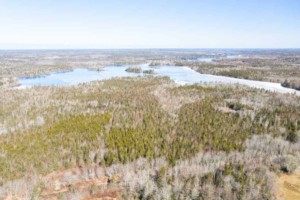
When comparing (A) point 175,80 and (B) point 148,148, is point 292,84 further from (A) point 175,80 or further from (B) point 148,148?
(B) point 148,148

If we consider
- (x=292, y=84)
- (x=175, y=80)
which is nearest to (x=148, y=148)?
(x=175, y=80)

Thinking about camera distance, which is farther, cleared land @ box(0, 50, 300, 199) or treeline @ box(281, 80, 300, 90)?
treeline @ box(281, 80, 300, 90)

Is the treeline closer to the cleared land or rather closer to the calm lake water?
the calm lake water

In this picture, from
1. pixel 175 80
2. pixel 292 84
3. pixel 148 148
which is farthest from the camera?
pixel 175 80

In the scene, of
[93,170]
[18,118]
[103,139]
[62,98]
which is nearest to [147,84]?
[62,98]

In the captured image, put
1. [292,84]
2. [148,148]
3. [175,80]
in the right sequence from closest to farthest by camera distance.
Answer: [148,148] → [292,84] → [175,80]

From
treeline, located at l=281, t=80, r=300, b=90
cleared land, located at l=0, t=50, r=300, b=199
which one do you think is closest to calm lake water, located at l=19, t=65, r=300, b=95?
treeline, located at l=281, t=80, r=300, b=90

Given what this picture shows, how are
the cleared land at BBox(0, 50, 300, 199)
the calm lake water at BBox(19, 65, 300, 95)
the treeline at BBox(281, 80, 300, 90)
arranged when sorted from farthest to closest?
the calm lake water at BBox(19, 65, 300, 95) < the treeline at BBox(281, 80, 300, 90) < the cleared land at BBox(0, 50, 300, 199)

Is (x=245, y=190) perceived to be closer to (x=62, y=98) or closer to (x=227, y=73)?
(x=62, y=98)

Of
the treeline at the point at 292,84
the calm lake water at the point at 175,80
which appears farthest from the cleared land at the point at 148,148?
the calm lake water at the point at 175,80

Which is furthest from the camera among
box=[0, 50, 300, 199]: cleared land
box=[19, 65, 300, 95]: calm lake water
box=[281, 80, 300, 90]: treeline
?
box=[19, 65, 300, 95]: calm lake water

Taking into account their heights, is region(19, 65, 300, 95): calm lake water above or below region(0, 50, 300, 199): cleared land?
below
